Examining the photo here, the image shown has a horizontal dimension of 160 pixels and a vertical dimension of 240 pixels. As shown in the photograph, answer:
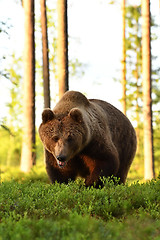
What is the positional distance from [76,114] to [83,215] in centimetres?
210

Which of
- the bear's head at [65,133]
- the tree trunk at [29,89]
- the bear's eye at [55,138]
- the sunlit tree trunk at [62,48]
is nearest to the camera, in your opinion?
the bear's head at [65,133]

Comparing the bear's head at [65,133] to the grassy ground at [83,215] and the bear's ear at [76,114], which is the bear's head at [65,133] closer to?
the bear's ear at [76,114]

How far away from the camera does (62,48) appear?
1181 centimetres

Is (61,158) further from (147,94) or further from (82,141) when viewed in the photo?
(147,94)

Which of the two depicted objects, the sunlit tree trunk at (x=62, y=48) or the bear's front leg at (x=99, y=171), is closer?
the bear's front leg at (x=99, y=171)

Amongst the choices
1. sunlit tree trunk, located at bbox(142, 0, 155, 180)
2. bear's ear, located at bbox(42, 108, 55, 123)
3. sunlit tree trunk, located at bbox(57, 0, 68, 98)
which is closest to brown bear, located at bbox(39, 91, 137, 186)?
bear's ear, located at bbox(42, 108, 55, 123)

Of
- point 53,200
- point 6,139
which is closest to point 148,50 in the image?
point 53,200

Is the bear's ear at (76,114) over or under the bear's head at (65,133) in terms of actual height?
over

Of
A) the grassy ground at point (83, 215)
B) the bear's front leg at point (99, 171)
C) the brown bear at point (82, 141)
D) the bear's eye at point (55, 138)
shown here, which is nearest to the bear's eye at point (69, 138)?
the brown bear at point (82, 141)

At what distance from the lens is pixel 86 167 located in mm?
7184

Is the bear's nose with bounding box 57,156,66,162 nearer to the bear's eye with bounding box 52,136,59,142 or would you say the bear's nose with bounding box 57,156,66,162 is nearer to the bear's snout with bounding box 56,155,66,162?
the bear's snout with bounding box 56,155,66,162

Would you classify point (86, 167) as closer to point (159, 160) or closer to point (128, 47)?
point (128, 47)

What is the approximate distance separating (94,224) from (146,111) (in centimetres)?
1221

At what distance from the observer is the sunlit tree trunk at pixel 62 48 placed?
11812mm
